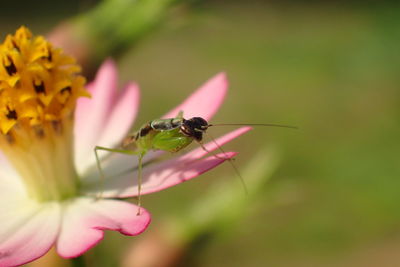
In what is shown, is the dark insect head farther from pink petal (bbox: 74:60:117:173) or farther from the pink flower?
pink petal (bbox: 74:60:117:173)

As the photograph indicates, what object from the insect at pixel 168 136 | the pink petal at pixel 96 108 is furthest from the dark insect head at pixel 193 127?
the pink petal at pixel 96 108

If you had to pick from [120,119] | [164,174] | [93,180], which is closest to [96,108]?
[120,119]

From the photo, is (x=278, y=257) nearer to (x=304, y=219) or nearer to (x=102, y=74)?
(x=304, y=219)

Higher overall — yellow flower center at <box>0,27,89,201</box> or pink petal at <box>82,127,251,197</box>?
yellow flower center at <box>0,27,89,201</box>

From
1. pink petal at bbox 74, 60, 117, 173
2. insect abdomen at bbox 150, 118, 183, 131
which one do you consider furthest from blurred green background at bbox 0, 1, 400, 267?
insect abdomen at bbox 150, 118, 183, 131

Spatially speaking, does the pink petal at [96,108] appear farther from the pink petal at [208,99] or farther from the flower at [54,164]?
the pink petal at [208,99]

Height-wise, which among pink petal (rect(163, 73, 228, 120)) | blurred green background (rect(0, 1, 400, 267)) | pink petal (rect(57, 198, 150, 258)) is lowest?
blurred green background (rect(0, 1, 400, 267))

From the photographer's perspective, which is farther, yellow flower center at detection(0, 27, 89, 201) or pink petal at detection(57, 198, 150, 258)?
yellow flower center at detection(0, 27, 89, 201)

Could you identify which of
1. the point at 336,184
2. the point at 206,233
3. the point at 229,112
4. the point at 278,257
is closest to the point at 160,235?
the point at 206,233
